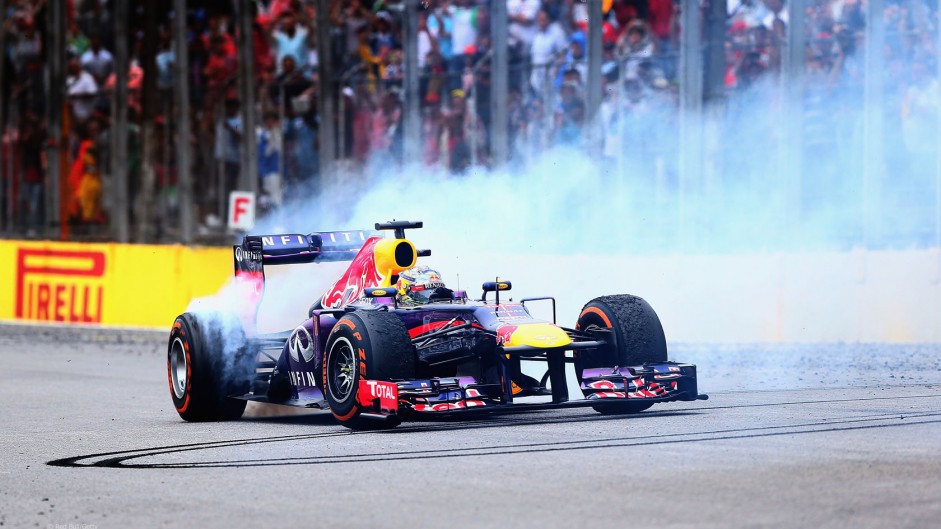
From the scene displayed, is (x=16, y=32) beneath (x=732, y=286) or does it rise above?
above

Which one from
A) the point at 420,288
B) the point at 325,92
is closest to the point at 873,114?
the point at 420,288

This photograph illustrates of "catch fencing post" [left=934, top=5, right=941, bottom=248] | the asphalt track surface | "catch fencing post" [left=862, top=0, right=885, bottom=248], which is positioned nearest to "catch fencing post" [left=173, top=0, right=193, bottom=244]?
"catch fencing post" [left=862, top=0, right=885, bottom=248]

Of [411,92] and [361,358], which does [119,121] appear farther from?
[361,358]

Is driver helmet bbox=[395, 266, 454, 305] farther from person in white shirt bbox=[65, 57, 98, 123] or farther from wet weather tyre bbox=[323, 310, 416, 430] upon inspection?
person in white shirt bbox=[65, 57, 98, 123]

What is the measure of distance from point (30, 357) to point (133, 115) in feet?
45.2

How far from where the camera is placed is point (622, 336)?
11711 mm

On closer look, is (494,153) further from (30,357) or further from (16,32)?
(16,32)

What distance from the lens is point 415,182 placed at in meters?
15.8

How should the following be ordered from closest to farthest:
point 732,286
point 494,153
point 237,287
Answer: point 237,287 < point 732,286 < point 494,153

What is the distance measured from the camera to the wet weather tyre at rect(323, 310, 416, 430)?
36.1ft

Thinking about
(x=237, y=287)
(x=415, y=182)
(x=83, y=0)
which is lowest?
(x=237, y=287)

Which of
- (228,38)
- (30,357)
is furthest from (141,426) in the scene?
(228,38)

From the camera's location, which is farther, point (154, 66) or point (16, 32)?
point (16, 32)

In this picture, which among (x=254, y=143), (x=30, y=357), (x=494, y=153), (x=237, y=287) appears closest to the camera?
(x=237, y=287)
